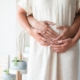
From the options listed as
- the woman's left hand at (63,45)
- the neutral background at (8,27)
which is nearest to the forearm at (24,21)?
the woman's left hand at (63,45)

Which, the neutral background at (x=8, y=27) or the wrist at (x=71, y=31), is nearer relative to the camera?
the wrist at (x=71, y=31)

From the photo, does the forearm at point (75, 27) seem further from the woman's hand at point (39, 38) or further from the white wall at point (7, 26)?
the white wall at point (7, 26)

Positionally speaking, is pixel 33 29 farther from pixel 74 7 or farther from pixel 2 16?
pixel 2 16

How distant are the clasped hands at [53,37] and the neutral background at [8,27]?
28.7 inches

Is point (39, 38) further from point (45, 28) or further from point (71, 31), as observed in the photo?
point (71, 31)

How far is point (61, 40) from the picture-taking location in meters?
0.88

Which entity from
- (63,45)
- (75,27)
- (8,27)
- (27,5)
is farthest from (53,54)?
(8,27)

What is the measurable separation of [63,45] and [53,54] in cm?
7

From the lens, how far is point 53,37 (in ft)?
2.90

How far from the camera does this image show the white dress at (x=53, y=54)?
0.87 metres

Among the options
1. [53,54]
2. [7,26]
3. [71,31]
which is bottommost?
[53,54]

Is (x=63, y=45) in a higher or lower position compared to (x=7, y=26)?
lower

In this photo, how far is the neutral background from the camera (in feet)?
5.28

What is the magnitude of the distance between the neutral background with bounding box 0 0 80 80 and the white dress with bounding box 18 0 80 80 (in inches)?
28.4
